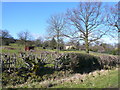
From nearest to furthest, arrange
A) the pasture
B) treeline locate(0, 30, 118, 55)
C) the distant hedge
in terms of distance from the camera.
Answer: the pasture, the distant hedge, treeline locate(0, 30, 118, 55)

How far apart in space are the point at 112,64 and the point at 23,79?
8424 mm

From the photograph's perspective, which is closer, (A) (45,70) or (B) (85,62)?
(A) (45,70)

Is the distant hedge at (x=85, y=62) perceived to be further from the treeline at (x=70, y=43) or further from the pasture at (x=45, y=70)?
the treeline at (x=70, y=43)

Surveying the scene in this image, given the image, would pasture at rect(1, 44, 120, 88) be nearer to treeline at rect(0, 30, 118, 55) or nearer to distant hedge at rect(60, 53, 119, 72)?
distant hedge at rect(60, 53, 119, 72)

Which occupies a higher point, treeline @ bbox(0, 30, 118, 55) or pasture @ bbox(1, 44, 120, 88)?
treeline @ bbox(0, 30, 118, 55)

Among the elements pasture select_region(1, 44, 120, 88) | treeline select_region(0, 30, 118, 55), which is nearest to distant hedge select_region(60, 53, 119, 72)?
pasture select_region(1, 44, 120, 88)

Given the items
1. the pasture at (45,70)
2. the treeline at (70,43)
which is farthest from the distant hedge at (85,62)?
the treeline at (70,43)

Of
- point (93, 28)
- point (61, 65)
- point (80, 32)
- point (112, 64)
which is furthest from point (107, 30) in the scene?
point (61, 65)

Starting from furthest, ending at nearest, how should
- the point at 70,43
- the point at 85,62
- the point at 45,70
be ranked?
1. the point at 70,43
2. the point at 85,62
3. the point at 45,70

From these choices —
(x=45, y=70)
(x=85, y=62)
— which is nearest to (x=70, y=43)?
(x=85, y=62)

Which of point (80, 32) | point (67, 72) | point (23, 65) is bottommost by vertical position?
point (67, 72)

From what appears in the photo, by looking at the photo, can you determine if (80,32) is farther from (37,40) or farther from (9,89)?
(9,89)

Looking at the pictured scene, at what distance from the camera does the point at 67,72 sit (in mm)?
8836

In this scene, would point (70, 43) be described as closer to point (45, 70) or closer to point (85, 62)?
point (85, 62)
